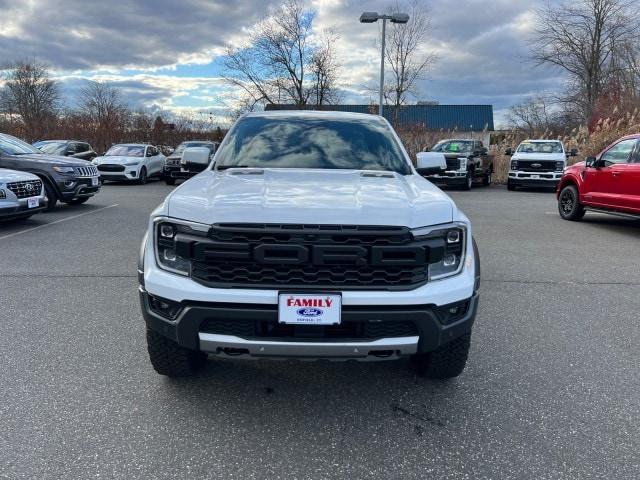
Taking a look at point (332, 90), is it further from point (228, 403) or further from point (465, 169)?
point (228, 403)

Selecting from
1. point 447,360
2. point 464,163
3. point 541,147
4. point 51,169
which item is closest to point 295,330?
point 447,360

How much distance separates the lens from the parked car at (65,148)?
17.3 metres

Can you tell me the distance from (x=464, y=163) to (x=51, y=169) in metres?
13.2

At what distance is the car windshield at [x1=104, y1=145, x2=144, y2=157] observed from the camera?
19656mm

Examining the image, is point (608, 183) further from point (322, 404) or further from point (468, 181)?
point (468, 181)

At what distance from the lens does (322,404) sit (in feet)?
9.91

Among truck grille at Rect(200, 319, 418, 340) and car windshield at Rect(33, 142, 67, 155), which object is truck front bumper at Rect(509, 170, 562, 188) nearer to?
car windshield at Rect(33, 142, 67, 155)

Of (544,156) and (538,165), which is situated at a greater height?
(544,156)

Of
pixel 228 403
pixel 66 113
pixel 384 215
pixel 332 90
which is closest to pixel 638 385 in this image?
pixel 384 215

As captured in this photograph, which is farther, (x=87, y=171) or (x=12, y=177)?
(x=87, y=171)

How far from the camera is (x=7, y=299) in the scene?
494cm

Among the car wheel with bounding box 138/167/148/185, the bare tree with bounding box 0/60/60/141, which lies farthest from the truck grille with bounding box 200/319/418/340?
the bare tree with bounding box 0/60/60/141

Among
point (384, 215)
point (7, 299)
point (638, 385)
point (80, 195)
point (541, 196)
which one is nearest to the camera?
point (384, 215)

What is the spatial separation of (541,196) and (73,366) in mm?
Result: 16850
